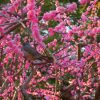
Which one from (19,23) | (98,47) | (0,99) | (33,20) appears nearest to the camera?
(19,23)

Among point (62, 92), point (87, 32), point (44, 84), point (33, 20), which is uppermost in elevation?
point (33, 20)

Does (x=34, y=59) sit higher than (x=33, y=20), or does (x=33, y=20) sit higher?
(x=33, y=20)

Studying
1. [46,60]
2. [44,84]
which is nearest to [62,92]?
[46,60]

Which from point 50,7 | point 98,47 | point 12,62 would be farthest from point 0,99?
point 50,7

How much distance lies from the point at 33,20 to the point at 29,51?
1.24ft

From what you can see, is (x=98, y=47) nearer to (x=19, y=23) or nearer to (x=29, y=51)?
(x=29, y=51)

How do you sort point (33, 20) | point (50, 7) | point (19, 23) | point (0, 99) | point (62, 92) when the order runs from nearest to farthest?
point (19, 23)
point (33, 20)
point (62, 92)
point (0, 99)
point (50, 7)

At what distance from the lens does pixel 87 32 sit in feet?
15.1

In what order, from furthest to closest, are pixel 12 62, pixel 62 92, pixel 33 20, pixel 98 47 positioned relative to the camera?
pixel 12 62, pixel 98 47, pixel 62 92, pixel 33 20

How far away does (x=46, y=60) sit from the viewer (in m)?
2.46

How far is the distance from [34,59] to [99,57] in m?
2.81

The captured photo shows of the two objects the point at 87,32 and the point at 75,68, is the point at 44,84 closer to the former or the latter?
the point at 75,68

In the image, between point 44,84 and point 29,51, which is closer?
point 29,51

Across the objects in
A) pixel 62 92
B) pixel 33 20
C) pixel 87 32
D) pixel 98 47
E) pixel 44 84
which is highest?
pixel 33 20
